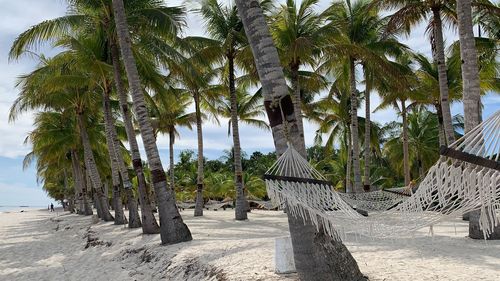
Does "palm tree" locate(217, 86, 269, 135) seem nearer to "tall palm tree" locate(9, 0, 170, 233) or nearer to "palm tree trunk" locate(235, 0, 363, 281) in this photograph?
"tall palm tree" locate(9, 0, 170, 233)

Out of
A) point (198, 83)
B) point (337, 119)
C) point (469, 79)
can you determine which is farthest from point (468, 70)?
point (337, 119)

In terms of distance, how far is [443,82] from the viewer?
11102 millimetres

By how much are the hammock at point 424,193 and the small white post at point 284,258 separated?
764 mm

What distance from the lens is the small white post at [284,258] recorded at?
206 inches

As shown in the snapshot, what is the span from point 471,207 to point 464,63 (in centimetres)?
536

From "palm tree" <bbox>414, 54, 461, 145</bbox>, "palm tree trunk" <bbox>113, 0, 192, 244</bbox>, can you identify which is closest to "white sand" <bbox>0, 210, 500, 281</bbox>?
"palm tree trunk" <bbox>113, 0, 192, 244</bbox>

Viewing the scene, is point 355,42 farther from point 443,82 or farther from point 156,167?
point 156,167

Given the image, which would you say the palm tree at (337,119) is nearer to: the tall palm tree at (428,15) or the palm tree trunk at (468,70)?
the tall palm tree at (428,15)

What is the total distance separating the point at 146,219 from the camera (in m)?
10.9

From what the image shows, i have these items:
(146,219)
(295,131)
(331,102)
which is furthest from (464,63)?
(331,102)

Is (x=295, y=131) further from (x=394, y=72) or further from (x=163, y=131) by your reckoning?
(x=163, y=131)

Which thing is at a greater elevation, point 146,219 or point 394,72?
point 394,72

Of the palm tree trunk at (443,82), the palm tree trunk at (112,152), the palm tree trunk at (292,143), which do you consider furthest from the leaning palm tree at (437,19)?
the palm tree trunk at (112,152)

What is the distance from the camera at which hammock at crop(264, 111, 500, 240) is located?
3.10 metres
